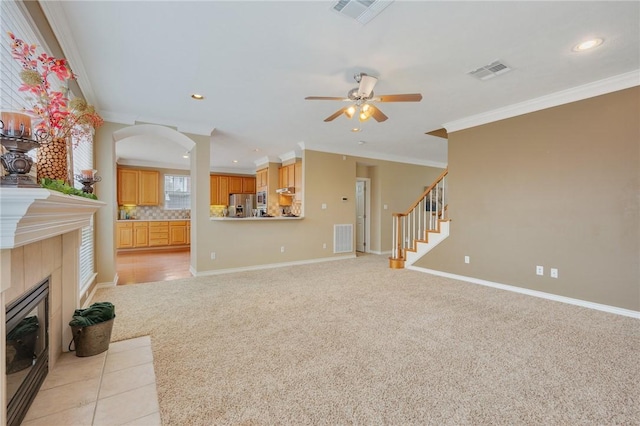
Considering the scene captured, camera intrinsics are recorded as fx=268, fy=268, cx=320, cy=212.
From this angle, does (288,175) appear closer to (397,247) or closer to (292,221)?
(292,221)

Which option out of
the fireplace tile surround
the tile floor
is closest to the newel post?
the tile floor

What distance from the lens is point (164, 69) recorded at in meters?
2.72

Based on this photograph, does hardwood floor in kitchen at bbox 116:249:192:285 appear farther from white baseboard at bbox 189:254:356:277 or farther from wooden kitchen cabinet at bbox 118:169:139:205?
wooden kitchen cabinet at bbox 118:169:139:205

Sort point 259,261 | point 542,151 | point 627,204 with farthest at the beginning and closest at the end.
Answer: point 259,261 → point 542,151 → point 627,204

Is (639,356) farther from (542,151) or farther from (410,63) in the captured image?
(410,63)

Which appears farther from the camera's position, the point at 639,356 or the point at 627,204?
the point at 627,204

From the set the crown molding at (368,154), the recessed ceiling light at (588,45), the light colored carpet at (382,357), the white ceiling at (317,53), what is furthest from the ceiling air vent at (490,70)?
the crown molding at (368,154)

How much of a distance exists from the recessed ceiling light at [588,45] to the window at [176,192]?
8.96 metres

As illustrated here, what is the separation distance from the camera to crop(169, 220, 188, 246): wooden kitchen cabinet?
308 inches

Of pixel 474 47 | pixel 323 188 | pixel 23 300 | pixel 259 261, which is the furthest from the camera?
pixel 323 188

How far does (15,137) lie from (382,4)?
2.16 metres

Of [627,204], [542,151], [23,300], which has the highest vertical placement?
[542,151]

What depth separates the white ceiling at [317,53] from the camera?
1.96 m

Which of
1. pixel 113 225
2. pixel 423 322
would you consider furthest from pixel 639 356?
pixel 113 225
